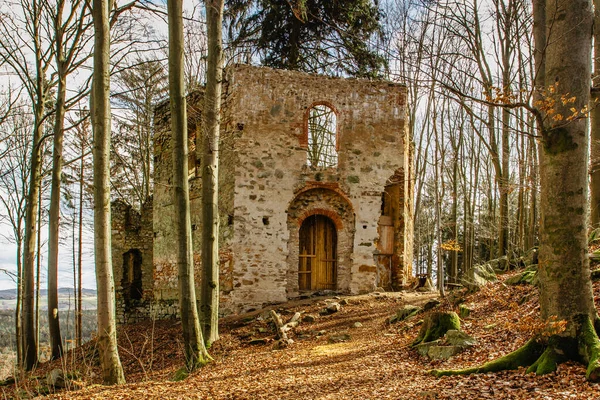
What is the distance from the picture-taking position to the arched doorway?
14430 millimetres

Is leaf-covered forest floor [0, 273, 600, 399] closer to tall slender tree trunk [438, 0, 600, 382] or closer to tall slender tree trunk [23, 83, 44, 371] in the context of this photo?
tall slender tree trunk [438, 0, 600, 382]

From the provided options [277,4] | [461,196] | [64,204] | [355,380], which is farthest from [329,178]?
[461,196]

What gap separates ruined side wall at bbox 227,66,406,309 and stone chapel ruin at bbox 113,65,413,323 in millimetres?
28

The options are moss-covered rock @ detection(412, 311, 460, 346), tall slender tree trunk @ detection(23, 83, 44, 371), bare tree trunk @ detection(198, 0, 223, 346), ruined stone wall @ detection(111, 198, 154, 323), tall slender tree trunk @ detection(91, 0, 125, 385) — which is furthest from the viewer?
ruined stone wall @ detection(111, 198, 154, 323)

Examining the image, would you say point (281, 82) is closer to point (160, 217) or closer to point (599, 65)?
point (160, 217)

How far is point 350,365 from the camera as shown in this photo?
7203 millimetres

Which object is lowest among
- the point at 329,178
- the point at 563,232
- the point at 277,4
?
the point at 563,232

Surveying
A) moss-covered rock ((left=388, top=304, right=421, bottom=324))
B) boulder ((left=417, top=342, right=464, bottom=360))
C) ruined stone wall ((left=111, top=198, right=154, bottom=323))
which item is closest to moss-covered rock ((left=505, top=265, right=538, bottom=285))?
moss-covered rock ((left=388, top=304, right=421, bottom=324))

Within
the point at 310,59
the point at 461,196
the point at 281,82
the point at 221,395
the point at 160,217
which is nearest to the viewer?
the point at 221,395

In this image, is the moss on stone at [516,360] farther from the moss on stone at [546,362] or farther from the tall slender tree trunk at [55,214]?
the tall slender tree trunk at [55,214]

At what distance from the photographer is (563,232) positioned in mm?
5062

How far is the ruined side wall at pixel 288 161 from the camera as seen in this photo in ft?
45.1

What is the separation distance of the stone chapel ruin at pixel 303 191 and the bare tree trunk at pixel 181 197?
5087 millimetres

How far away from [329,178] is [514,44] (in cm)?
612
